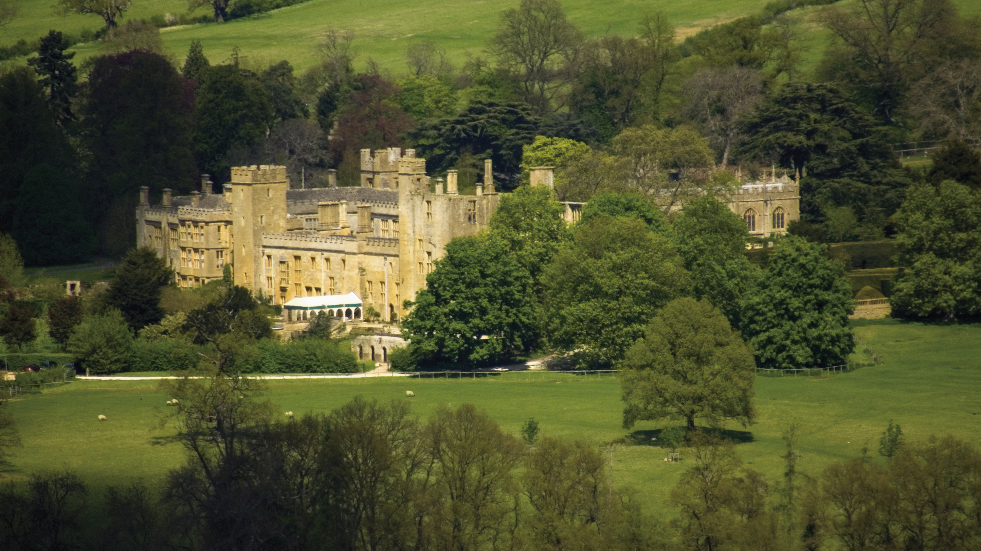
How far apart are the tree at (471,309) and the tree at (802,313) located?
31.9ft

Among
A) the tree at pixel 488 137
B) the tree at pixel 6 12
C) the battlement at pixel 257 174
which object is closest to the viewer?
the battlement at pixel 257 174

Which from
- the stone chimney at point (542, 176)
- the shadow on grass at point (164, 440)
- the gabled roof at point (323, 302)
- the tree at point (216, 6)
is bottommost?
the shadow on grass at point (164, 440)

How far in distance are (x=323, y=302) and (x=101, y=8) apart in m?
67.9

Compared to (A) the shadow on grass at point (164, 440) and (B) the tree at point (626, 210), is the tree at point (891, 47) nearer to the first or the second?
(B) the tree at point (626, 210)

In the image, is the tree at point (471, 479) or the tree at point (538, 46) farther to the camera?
the tree at point (538, 46)

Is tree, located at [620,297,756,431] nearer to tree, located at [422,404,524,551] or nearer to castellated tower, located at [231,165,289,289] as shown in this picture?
tree, located at [422,404,524,551]

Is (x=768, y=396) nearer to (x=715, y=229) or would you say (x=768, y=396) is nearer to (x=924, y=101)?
(x=715, y=229)

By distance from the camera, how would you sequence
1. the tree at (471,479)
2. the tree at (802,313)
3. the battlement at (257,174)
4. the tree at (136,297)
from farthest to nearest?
the battlement at (257,174), the tree at (136,297), the tree at (802,313), the tree at (471,479)

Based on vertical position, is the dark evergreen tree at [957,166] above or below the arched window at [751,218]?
above

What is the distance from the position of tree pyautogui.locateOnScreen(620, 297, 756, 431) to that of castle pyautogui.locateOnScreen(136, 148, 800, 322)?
2220cm

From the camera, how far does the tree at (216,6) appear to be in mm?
163875

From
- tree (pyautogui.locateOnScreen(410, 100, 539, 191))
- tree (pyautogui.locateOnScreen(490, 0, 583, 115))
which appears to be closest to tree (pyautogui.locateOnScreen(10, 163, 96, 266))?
tree (pyautogui.locateOnScreen(410, 100, 539, 191))

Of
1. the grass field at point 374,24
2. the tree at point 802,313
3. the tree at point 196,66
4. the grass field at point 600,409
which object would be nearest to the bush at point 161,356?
the grass field at point 600,409

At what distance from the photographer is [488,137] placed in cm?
12219
